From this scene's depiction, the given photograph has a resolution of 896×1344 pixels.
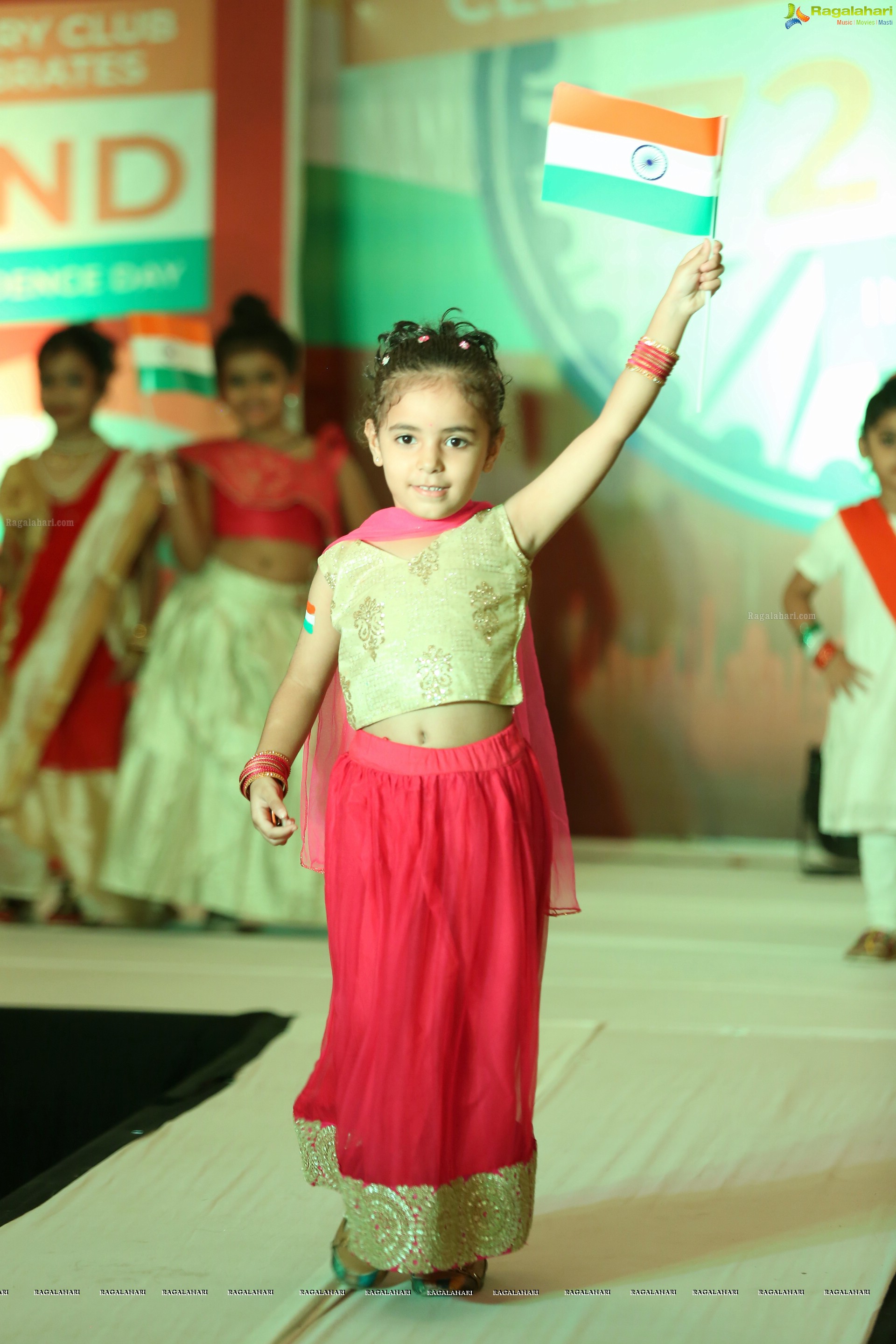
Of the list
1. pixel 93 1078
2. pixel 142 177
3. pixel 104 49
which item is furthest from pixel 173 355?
pixel 93 1078

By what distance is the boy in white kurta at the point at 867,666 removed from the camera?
3404mm

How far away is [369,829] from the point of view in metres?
1.61

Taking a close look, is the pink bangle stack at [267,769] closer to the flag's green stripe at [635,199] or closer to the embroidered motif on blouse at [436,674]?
the embroidered motif on blouse at [436,674]

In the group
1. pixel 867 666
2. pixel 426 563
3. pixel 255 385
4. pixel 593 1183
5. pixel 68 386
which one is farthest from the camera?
pixel 68 386

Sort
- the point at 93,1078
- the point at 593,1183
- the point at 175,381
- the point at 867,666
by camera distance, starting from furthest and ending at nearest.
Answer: the point at 175,381 < the point at 867,666 < the point at 93,1078 < the point at 593,1183

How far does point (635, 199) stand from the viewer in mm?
1671

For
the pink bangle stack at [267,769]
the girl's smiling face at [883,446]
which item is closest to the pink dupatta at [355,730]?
the pink bangle stack at [267,769]

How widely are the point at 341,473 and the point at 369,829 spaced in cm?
227

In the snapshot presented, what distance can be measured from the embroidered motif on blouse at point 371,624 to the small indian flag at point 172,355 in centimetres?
256

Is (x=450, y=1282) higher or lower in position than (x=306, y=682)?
lower

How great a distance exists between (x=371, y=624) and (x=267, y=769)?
208mm

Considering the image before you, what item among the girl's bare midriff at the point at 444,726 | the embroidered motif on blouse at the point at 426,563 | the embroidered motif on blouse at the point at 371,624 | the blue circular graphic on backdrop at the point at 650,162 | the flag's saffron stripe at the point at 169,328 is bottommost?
the girl's bare midriff at the point at 444,726

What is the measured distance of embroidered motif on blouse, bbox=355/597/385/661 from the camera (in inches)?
64.5

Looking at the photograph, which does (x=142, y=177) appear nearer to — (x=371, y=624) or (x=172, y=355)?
(x=172, y=355)
